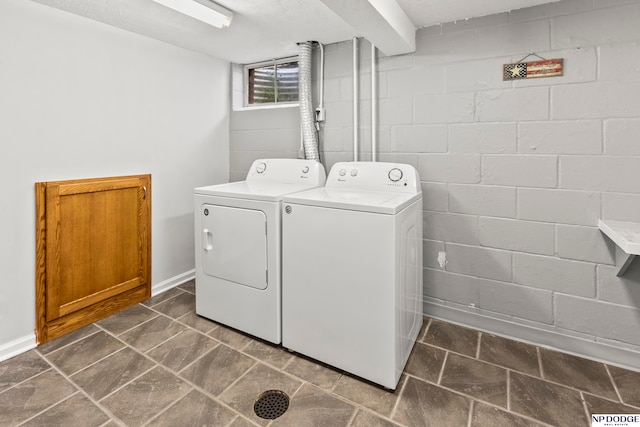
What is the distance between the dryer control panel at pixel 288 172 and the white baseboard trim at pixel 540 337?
1.27 meters

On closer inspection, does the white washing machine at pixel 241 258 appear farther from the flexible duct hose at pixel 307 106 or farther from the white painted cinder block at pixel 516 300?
the white painted cinder block at pixel 516 300

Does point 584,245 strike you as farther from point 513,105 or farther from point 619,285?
point 513,105

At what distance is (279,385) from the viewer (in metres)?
1.76

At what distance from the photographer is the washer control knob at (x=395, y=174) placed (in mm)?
2248

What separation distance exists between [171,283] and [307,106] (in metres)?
1.92

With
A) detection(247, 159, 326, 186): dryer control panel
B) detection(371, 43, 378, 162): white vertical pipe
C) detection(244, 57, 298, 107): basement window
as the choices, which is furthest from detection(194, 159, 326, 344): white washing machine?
detection(244, 57, 298, 107): basement window

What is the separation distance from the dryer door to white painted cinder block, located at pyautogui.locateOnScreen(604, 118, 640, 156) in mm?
1974

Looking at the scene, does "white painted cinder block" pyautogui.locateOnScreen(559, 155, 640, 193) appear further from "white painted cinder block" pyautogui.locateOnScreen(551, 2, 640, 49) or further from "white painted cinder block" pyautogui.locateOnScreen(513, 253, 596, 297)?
"white painted cinder block" pyautogui.locateOnScreen(551, 2, 640, 49)

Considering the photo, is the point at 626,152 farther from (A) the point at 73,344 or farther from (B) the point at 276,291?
(A) the point at 73,344

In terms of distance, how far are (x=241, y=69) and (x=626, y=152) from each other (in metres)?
3.14

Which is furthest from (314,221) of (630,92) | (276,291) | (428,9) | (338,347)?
(630,92)

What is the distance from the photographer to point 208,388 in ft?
5.66

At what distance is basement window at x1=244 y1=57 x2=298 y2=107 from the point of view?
3.15 meters

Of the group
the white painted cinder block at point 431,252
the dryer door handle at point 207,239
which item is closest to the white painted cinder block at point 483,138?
the white painted cinder block at point 431,252
